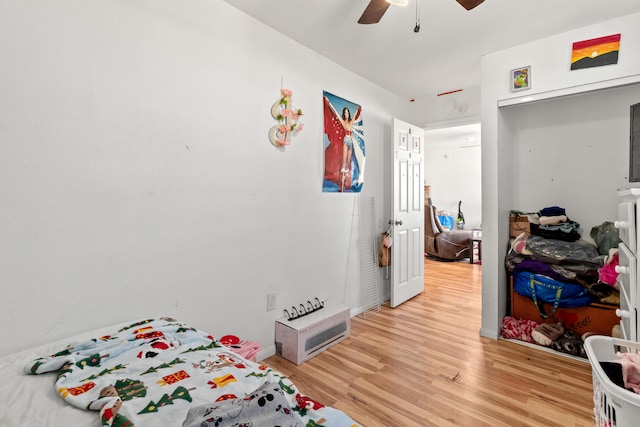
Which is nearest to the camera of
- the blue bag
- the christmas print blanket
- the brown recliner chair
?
the christmas print blanket

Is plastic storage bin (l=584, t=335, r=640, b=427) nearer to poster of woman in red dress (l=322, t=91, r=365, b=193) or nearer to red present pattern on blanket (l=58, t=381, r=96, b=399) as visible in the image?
red present pattern on blanket (l=58, t=381, r=96, b=399)

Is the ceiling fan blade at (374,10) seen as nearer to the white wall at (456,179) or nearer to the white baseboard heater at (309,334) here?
the white baseboard heater at (309,334)

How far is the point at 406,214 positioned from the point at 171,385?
300 cm

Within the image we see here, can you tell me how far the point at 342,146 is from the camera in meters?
2.94

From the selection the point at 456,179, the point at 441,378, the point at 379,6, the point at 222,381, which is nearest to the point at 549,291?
the point at 441,378

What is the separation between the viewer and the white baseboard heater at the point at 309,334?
226 centimetres

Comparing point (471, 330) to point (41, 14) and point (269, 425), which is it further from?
point (41, 14)

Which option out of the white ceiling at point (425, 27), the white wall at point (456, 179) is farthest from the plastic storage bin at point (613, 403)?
the white wall at point (456, 179)

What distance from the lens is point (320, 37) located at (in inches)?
96.0

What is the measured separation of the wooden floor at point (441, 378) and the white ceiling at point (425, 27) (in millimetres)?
2459

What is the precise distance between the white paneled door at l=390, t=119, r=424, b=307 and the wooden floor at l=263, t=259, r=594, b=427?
1.86 feet

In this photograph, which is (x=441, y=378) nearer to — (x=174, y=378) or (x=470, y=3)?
(x=174, y=378)

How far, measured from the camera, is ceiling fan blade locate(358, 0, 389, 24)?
5.38 feet

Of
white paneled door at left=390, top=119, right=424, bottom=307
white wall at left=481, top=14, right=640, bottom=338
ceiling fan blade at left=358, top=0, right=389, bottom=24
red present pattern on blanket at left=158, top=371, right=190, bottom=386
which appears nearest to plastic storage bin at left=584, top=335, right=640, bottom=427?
red present pattern on blanket at left=158, top=371, right=190, bottom=386
